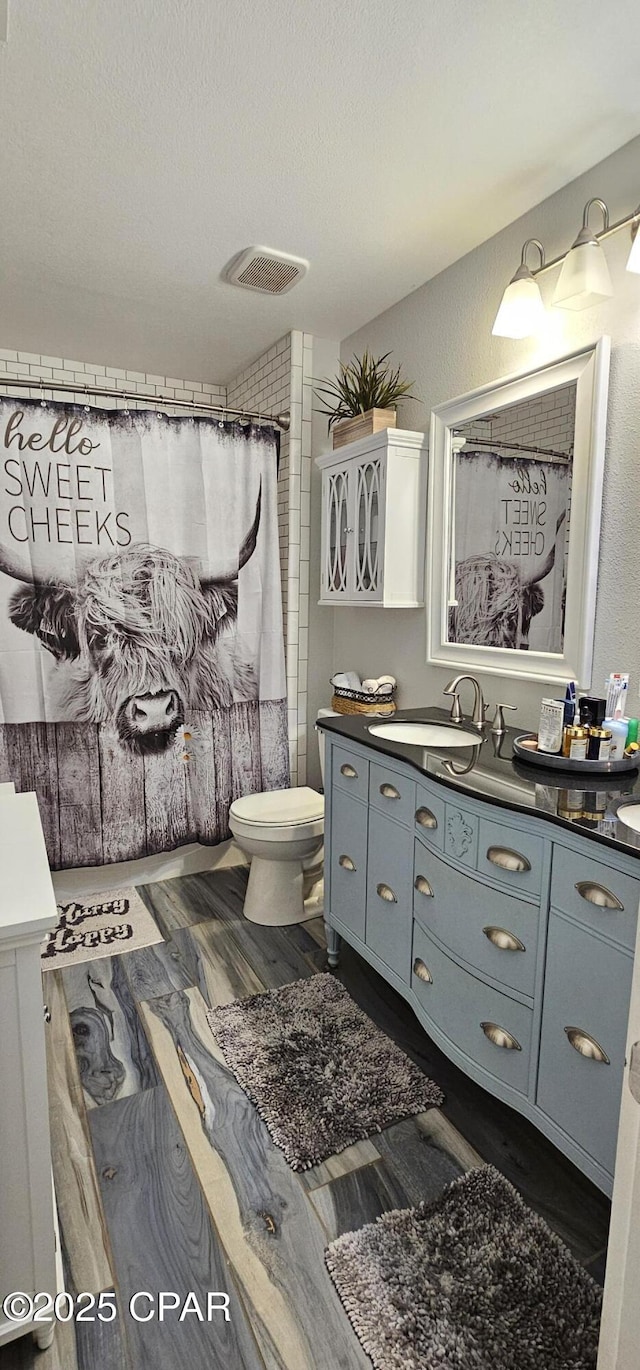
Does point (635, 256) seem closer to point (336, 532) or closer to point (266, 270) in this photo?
point (266, 270)

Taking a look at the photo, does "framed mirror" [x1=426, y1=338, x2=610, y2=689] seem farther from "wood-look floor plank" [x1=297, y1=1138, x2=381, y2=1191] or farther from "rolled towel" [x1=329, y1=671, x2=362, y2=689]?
"wood-look floor plank" [x1=297, y1=1138, x2=381, y2=1191]

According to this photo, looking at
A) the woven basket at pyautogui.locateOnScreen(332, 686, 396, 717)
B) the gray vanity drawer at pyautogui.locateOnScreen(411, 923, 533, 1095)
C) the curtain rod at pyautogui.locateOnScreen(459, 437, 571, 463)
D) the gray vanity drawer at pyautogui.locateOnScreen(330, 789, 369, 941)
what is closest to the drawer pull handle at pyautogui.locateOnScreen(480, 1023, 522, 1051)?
the gray vanity drawer at pyautogui.locateOnScreen(411, 923, 533, 1095)

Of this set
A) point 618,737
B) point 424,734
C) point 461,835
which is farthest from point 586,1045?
point 424,734

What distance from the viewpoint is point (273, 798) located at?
2.70 metres

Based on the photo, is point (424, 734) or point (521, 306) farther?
point (424, 734)

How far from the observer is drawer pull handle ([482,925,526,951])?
1.40 m

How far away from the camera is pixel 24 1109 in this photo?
1.07 meters

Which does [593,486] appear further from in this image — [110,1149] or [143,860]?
[143,860]

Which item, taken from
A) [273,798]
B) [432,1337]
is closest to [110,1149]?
[432,1337]

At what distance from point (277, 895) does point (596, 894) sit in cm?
156

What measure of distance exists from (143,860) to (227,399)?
Result: 2416 mm

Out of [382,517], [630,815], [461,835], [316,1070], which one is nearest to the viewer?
[630,815]

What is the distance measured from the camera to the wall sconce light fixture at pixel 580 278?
5.23 ft

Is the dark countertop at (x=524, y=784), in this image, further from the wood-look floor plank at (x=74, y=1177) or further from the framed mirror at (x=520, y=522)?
the wood-look floor plank at (x=74, y=1177)
